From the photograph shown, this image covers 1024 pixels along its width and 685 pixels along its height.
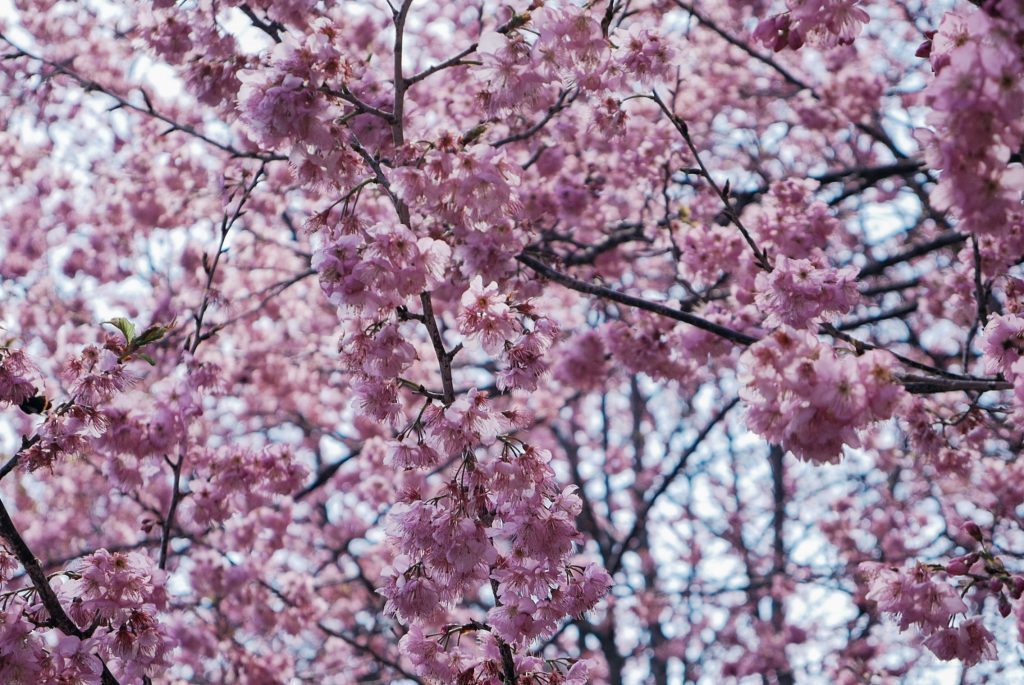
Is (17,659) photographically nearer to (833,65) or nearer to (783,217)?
(783,217)

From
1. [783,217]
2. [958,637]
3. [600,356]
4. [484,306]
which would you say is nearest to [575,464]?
[600,356]

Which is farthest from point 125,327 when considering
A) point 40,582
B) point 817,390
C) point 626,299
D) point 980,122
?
point 980,122

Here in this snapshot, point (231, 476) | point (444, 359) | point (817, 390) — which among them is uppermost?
point (231, 476)

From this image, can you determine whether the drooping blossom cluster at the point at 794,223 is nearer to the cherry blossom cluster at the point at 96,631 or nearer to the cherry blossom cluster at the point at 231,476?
A: the cherry blossom cluster at the point at 231,476

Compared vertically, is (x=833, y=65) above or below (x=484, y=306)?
above

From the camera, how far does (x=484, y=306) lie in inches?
111

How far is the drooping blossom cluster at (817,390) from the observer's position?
2.13 meters

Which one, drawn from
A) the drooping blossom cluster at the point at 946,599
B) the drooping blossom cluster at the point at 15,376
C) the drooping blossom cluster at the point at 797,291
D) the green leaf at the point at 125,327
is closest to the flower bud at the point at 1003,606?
the drooping blossom cluster at the point at 946,599

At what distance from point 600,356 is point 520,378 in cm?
252

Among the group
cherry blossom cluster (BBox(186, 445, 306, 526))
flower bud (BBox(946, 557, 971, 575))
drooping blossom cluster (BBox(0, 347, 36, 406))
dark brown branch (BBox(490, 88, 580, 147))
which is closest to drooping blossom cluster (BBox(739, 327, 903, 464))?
flower bud (BBox(946, 557, 971, 575))

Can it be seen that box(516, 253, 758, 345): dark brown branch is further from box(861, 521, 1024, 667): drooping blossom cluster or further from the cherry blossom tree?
box(861, 521, 1024, 667): drooping blossom cluster

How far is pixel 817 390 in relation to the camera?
214 centimetres

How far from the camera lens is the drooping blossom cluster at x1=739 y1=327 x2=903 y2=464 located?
213cm

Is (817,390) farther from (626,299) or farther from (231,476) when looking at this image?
(231,476)
